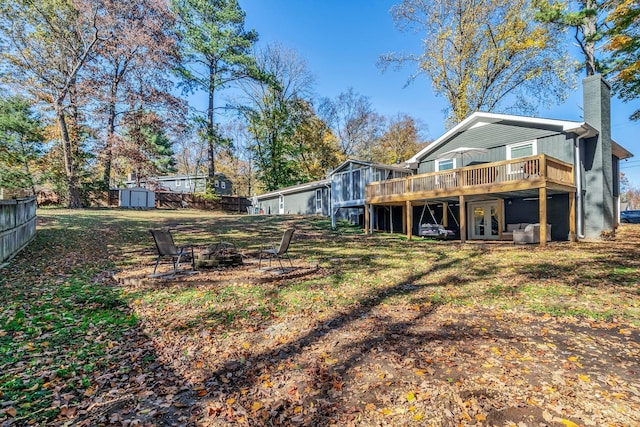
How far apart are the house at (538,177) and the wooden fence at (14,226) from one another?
45.8 ft

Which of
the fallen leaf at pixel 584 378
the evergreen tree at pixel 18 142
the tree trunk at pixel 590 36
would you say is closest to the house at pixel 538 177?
the tree trunk at pixel 590 36

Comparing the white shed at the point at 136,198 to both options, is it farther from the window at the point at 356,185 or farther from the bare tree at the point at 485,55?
the bare tree at the point at 485,55

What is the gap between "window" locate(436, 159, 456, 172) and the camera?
1711cm

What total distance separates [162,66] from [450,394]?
22207mm

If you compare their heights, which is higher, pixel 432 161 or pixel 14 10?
pixel 14 10

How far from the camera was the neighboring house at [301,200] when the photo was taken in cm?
2453

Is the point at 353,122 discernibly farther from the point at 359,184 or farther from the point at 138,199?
the point at 138,199

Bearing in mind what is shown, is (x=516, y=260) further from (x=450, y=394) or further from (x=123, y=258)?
(x=123, y=258)

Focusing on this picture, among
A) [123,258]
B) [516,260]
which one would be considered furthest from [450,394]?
[123,258]

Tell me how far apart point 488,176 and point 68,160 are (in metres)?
23.9

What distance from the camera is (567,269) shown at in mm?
7789

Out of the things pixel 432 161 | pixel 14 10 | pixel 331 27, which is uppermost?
pixel 331 27

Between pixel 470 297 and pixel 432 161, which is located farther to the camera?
pixel 432 161

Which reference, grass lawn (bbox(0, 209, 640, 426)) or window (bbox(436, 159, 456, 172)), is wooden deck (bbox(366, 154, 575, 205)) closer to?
window (bbox(436, 159, 456, 172))
